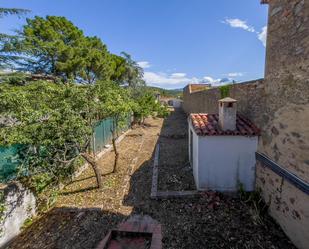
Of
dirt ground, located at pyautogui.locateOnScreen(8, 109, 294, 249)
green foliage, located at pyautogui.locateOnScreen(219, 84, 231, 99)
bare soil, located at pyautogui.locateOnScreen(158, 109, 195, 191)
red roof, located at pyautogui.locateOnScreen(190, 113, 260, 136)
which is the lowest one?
dirt ground, located at pyautogui.locateOnScreen(8, 109, 294, 249)

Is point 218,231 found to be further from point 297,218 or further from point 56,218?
point 56,218

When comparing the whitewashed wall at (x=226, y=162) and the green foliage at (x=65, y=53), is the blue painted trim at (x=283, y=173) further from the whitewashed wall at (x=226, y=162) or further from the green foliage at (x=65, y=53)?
the green foliage at (x=65, y=53)

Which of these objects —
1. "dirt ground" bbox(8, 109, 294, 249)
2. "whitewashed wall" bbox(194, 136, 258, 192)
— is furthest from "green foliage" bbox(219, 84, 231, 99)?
"dirt ground" bbox(8, 109, 294, 249)

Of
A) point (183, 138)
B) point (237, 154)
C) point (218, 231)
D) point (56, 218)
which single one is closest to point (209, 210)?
point (218, 231)

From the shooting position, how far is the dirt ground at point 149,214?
4.21 metres

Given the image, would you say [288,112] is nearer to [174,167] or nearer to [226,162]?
[226,162]

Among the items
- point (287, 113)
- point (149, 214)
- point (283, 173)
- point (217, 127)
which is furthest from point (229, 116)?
point (149, 214)

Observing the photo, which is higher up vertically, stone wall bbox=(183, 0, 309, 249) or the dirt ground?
stone wall bbox=(183, 0, 309, 249)

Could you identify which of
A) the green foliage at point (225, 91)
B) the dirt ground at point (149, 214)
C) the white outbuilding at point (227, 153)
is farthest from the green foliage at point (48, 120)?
the green foliage at point (225, 91)

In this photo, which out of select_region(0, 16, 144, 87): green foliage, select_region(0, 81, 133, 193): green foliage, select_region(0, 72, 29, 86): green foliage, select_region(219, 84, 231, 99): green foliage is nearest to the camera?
select_region(0, 81, 133, 193): green foliage

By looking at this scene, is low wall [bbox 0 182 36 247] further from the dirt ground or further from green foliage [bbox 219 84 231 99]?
green foliage [bbox 219 84 231 99]

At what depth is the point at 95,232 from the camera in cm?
452

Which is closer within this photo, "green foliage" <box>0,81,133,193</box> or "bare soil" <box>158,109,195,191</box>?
"green foliage" <box>0,81,133,193</box>

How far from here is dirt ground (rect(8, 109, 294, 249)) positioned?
421cm
